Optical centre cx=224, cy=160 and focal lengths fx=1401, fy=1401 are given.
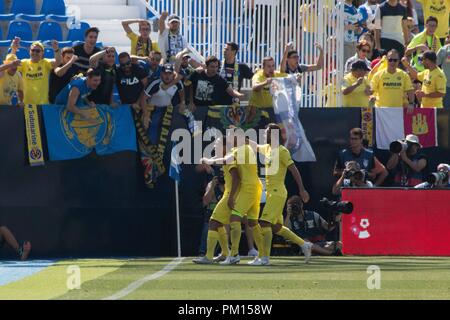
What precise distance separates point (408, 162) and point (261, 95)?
2732 millimetres

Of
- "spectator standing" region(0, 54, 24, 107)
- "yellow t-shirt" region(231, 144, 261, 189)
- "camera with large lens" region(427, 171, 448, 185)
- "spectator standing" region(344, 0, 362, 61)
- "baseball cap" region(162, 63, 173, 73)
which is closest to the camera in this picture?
"yellow t-shirt" region(231, 144, 261, 189)

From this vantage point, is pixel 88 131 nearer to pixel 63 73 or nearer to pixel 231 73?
pixel 63 73

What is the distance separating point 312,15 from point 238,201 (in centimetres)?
560

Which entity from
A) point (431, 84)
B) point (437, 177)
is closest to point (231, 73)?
point (431, 84)

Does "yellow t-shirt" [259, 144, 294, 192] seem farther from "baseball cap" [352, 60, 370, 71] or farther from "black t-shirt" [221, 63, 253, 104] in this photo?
"baseball cap" [352, 60, 370, 71]

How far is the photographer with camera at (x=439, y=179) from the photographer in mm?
22656

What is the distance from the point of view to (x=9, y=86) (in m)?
23.2

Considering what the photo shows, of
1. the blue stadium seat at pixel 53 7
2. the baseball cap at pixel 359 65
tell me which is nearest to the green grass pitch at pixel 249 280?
the baseball cap at pixel 359 65

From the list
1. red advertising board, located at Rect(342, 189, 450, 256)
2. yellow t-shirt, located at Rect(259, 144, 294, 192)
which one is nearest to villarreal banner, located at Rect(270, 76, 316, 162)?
red advertising board, located at Rect(342, 189, 450, 256)

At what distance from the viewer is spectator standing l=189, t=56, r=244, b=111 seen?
927 inches

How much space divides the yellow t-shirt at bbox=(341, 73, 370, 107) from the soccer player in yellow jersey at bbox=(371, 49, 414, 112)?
18cm

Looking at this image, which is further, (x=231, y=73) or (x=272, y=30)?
(x=272, y=30)

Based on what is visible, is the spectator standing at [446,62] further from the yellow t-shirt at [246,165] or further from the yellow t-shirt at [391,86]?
the yellow t-shirt at [246,165]
